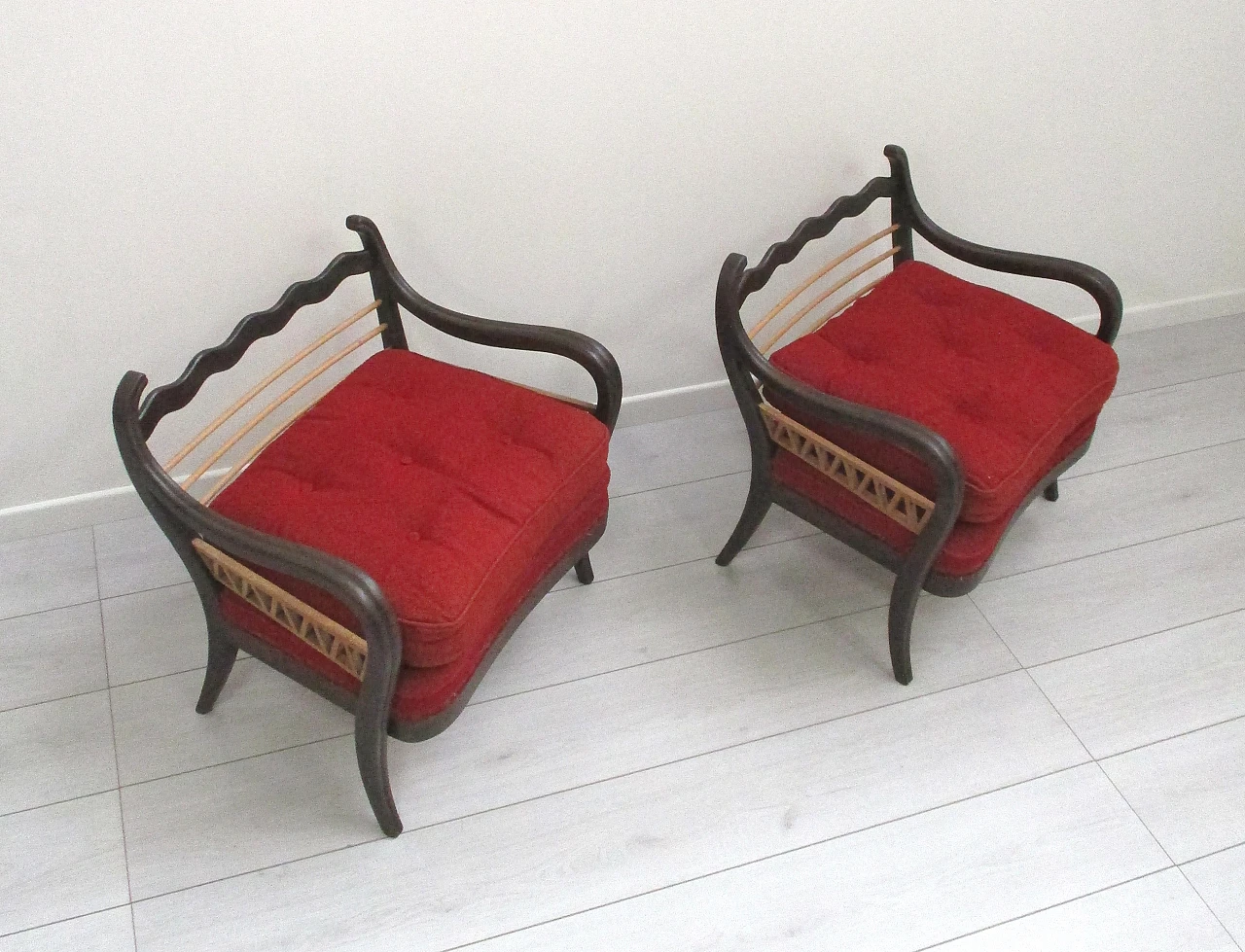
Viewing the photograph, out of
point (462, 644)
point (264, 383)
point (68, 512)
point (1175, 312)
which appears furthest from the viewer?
point (1175, 312)

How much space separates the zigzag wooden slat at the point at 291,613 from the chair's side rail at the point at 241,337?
0.64ft

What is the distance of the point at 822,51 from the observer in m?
1.99

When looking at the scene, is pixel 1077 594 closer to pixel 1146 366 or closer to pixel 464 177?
pixel 1146 366

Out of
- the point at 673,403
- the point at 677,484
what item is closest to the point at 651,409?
the point at 673,403

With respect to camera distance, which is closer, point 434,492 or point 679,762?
point 434,492

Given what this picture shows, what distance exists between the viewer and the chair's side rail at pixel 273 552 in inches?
53.9

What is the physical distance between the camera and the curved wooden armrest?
172cm

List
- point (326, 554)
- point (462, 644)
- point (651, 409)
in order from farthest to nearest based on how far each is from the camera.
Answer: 1. point (651, 409)
2. point (462, 644)
3. point (326, 554)

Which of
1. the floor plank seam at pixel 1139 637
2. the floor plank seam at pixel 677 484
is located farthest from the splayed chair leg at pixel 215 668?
the floor plank seam at pixel 1139 637

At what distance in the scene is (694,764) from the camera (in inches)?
70.3

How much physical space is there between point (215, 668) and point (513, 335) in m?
0.72

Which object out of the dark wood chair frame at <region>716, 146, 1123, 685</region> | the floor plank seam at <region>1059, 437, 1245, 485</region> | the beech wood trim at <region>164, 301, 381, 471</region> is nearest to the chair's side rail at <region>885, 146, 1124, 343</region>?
the dark wood chair frame at <region>716, 146, 1123, 685</region>

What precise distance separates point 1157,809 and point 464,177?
1528mm

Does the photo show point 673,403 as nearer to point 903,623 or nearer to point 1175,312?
point 903,623
